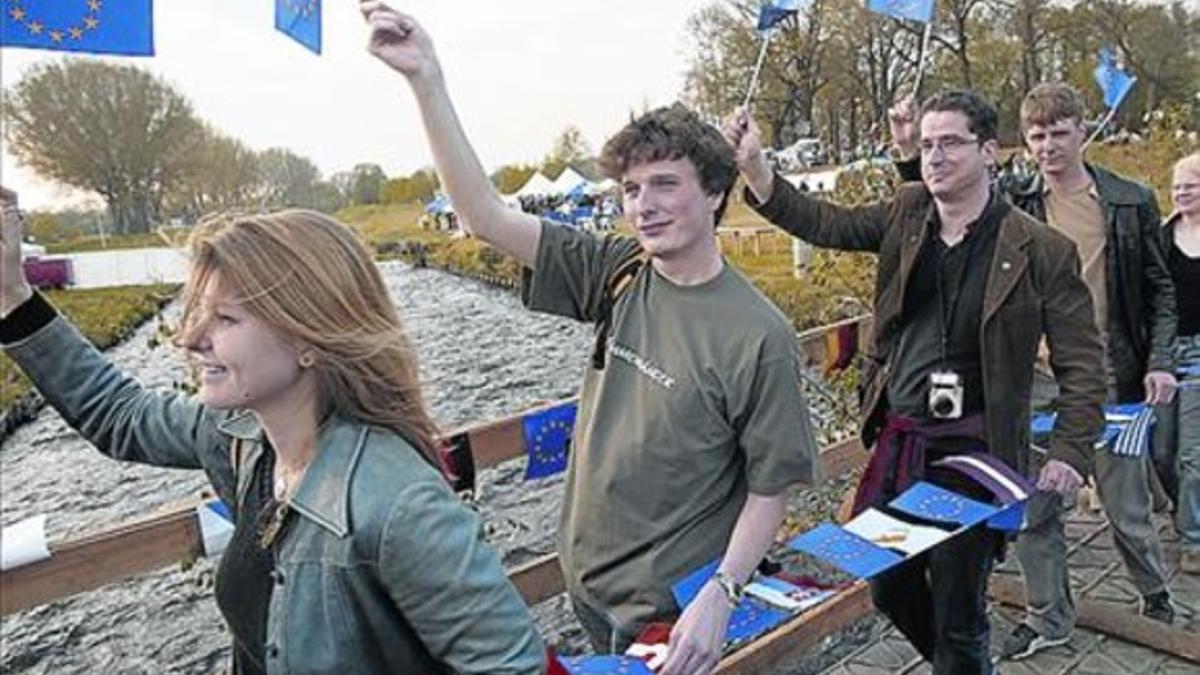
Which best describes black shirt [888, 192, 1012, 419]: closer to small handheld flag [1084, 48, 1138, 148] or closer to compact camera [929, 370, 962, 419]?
compact camera [929, 370, 962, 419]

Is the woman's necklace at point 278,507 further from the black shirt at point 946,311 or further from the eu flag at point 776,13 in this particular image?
the eu flag at point 776,13

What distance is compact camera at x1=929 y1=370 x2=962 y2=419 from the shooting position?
9.19 feet

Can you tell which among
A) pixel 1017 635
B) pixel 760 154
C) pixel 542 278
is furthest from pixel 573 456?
pixel 1017 635

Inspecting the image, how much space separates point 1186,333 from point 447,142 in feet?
11.3

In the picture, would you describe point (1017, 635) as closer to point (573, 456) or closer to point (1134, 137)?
point (573, 456)

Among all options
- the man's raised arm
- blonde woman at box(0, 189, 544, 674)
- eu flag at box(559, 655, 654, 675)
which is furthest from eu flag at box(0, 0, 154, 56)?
eu flag at box(559, 655, 654, 675)

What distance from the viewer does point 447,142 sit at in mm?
2004

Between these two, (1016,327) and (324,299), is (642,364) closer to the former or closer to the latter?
(324,299)

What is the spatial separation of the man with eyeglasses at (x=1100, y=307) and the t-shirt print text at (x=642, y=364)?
1814mm

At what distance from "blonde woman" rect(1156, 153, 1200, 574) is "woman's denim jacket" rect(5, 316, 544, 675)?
3.63 metres

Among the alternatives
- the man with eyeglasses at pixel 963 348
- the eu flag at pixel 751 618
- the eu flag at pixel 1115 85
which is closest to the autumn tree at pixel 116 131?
the eu flag at pixel 1115 85

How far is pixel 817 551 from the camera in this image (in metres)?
2.40

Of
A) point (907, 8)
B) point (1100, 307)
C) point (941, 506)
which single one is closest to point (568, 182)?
point (907, 8)

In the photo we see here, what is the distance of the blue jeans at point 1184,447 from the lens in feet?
13.5
